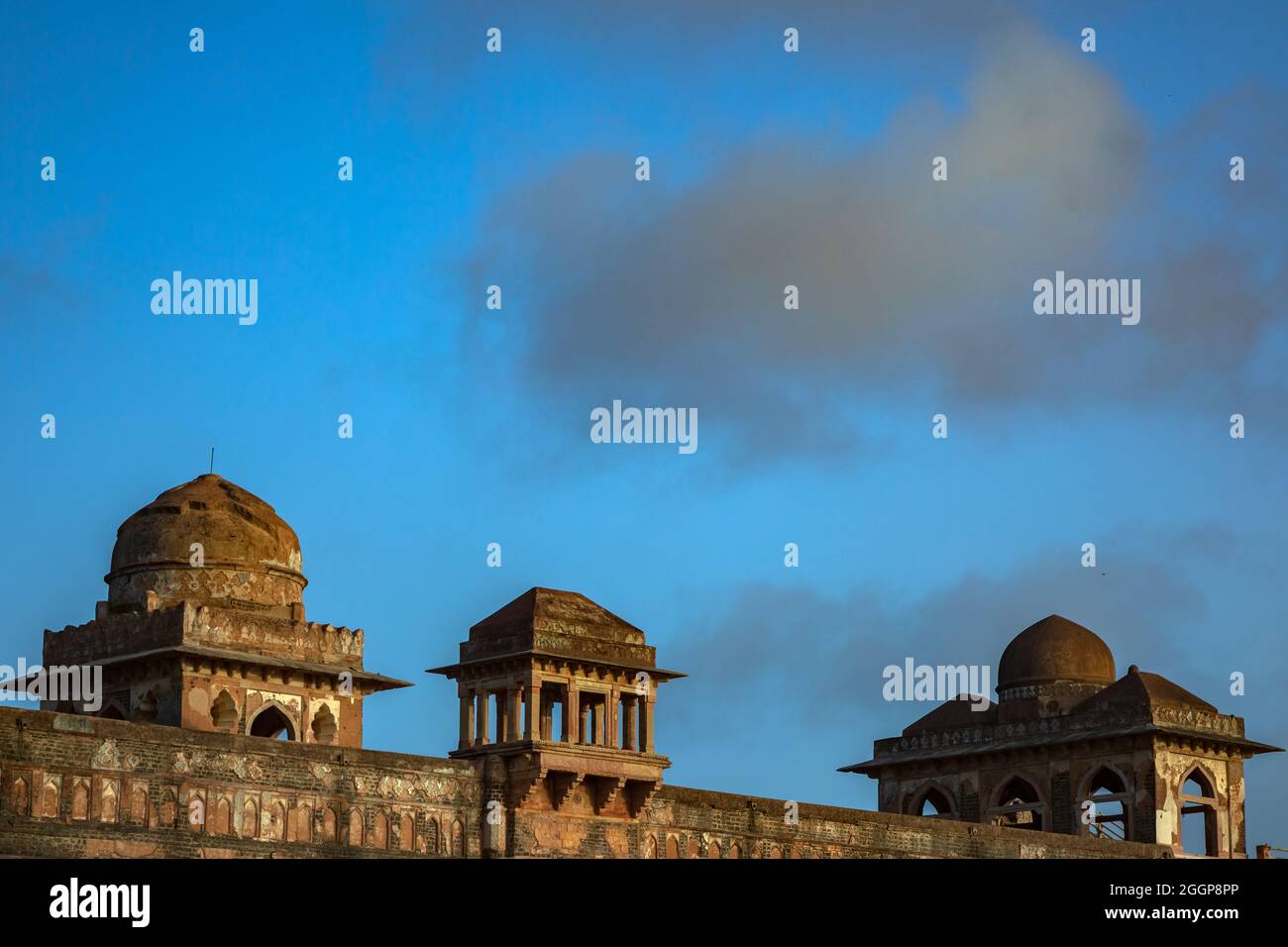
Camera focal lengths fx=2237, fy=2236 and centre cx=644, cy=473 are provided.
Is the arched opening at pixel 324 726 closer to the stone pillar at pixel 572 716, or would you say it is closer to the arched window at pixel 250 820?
the stone pillar at pixel 572 716

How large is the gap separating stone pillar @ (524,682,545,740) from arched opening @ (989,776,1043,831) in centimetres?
1884

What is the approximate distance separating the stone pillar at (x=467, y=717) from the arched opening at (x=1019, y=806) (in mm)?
18914

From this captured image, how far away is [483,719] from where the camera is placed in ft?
143

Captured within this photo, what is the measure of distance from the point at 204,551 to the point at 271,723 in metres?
3.95

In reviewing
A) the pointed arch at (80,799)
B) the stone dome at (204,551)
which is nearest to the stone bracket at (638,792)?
the stone dome at (204,551)

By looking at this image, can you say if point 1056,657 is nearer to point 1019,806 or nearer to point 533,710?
point 1019,806

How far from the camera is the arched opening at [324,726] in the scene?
47719mm

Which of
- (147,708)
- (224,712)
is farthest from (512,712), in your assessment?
(147,708)

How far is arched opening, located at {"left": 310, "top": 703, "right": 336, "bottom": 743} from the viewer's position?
4772 centimetres

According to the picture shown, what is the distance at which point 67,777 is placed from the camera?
35906 millimetres

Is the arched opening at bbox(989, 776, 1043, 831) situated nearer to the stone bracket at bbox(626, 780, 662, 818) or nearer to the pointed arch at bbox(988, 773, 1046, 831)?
the pointed arch at bbox(988, 773, 1046, 831)
